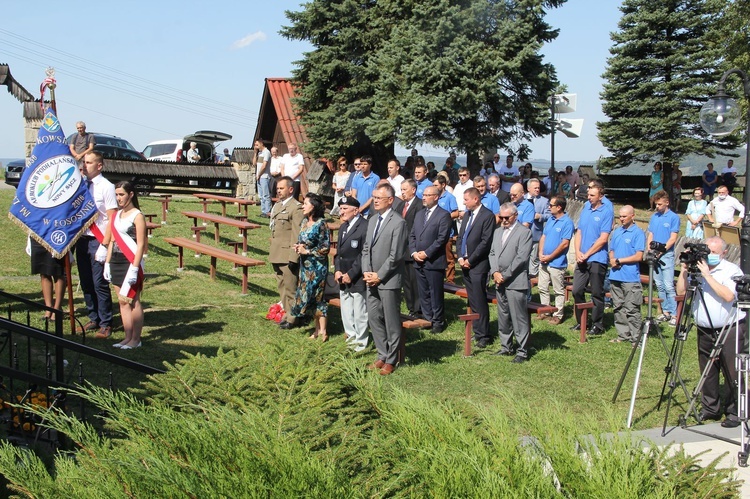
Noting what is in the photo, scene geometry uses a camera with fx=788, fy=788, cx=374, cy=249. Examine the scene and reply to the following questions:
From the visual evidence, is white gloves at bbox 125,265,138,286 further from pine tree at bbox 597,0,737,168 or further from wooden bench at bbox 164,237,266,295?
pine tree at bbox 597,0,737,168

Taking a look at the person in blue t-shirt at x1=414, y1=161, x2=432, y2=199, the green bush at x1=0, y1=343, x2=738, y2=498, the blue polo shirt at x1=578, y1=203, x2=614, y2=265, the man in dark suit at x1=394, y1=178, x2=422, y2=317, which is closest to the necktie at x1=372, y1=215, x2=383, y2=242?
the man in dark suit at x1=394, y1=178, x2=422, y2=317

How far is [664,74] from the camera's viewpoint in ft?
105

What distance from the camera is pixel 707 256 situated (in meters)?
7.14

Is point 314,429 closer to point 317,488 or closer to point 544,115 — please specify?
point 317,488

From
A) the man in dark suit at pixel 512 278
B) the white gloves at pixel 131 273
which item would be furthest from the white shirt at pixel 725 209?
the white gloves at pixel 131 273

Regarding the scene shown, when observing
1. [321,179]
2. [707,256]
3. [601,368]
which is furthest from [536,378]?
[321,179]

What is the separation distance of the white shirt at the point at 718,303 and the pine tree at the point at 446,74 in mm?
13109

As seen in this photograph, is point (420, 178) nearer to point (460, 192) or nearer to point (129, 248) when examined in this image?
point (460, 192)

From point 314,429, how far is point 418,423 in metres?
0.56

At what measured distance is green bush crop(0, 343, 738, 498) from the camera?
3.04 m

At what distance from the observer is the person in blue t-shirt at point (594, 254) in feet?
36.4

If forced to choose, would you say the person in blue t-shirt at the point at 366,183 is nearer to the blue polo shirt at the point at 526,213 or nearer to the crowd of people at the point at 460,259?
the crowd of people at the point at 460,259

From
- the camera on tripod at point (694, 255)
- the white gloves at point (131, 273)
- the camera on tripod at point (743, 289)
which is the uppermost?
the camera on tripod at point (694, 255)

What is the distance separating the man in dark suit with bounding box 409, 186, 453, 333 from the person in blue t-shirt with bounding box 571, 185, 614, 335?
2.00 metres
